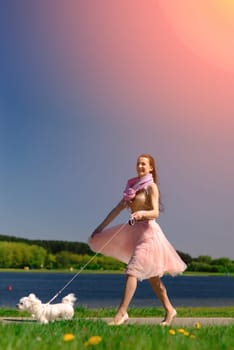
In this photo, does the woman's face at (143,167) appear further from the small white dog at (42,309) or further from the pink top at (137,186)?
the small white dog at (42,309)

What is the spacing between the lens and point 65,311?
8602 millimetres

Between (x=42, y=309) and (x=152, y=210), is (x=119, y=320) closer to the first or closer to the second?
(x=42, y=309)

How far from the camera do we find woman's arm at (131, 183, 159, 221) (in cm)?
855

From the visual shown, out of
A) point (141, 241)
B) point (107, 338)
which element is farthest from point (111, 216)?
point (107, 338)

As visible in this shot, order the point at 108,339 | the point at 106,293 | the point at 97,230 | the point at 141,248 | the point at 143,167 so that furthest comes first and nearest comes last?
the point at 106,293
the point at 97,230
the point at 143,167
the point at 141,248
the point at 108,339

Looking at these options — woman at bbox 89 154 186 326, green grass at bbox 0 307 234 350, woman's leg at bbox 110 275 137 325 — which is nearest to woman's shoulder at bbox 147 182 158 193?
woman at bbox 89 154 186 326

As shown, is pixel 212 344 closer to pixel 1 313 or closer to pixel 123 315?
pixel 123 315

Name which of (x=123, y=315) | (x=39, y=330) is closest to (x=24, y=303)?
(x=123, y=315)

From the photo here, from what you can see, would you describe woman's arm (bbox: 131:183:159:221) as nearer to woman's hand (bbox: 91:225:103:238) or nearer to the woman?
the woman

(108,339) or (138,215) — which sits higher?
(138,215)

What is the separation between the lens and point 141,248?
8.68 meters

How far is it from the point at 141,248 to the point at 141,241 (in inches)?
3.8

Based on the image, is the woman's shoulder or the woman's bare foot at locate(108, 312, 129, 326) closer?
the woman's bare foot at locate(108, 312, 129, 326)

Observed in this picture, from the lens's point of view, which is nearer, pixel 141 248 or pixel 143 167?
pixel 141 248
